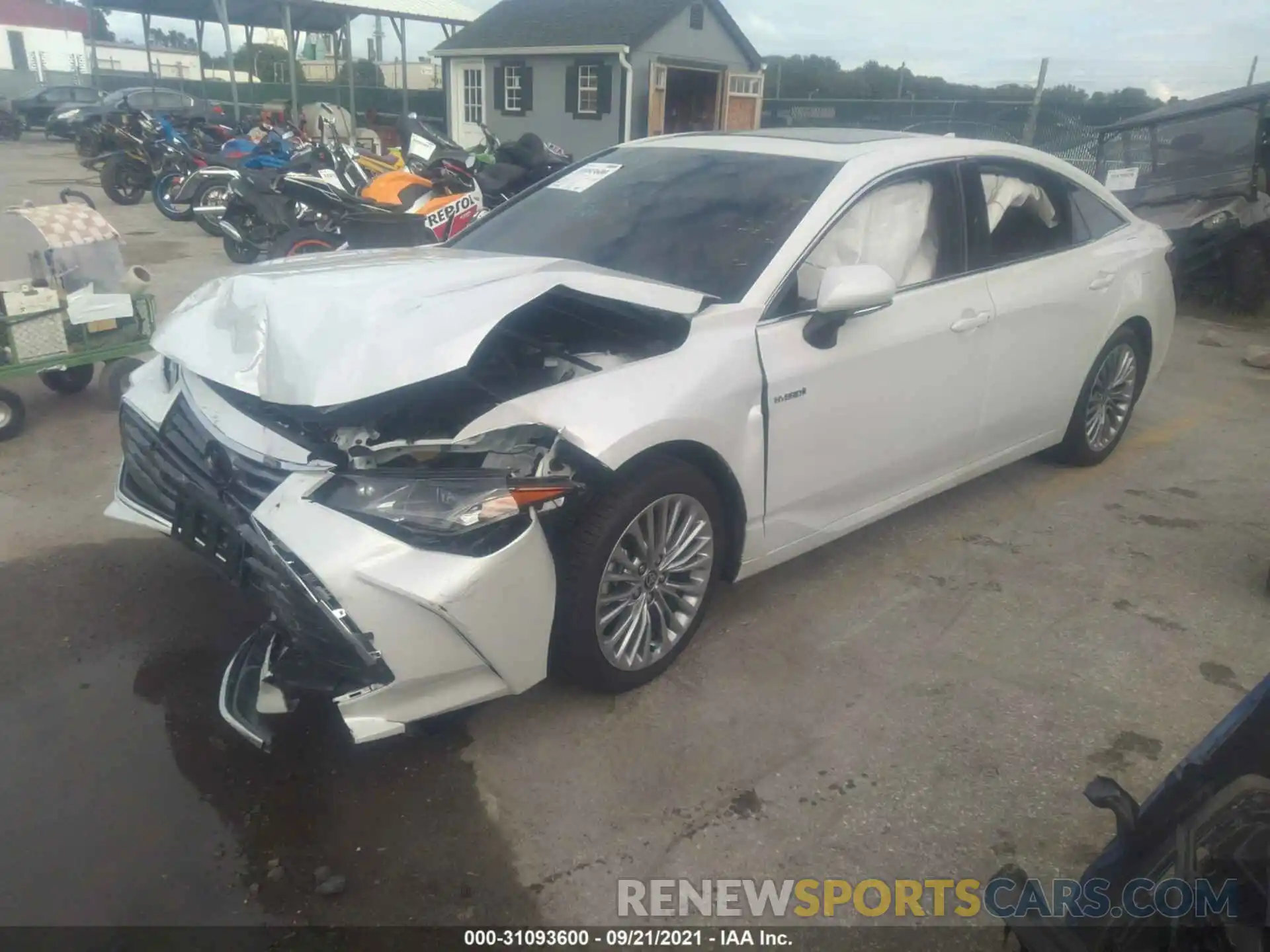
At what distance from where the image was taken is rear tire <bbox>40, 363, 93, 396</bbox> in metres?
5.71

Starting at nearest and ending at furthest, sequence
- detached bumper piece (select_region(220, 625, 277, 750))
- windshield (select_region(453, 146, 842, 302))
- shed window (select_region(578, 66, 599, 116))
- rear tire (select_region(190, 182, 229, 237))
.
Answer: detached bumper piece (select_region(220, 625, 277, 750)) < windshield (select_region(453, 146, 842, 302)) < rear tire (select_region(190, 182, 229, 237)) < shed window (select_region(578, 66, 599, 116))

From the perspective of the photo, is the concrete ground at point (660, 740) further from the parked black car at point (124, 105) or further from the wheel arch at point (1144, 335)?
the parked black car at point (124, 105)

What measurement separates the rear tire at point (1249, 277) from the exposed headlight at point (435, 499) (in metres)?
9.46

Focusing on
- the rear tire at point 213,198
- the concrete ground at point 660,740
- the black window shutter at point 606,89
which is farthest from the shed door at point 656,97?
the concrete ground at point 660,740

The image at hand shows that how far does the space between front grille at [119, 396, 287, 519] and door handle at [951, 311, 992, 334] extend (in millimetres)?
2634

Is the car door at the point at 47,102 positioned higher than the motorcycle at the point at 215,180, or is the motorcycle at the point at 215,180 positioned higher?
the car door at the point at 47,102

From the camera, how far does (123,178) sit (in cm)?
1430

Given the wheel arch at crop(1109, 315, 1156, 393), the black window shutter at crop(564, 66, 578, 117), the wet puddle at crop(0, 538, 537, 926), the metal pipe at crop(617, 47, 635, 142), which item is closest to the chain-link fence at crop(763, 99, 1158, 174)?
the metal pipe at crop(617, 47, 635, 142)

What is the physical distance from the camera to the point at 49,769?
107 inches

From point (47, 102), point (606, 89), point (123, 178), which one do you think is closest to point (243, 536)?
point (123, 178)

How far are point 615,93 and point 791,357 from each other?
20575 millimetres

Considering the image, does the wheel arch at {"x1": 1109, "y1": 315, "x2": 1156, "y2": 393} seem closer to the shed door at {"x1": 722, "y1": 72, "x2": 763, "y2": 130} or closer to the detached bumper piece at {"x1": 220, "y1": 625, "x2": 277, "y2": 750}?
the detached bumper piece at {"x1": 220, "y1": 625, "x2": 277, "y2": 750}

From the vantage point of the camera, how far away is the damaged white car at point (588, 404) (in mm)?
2508
